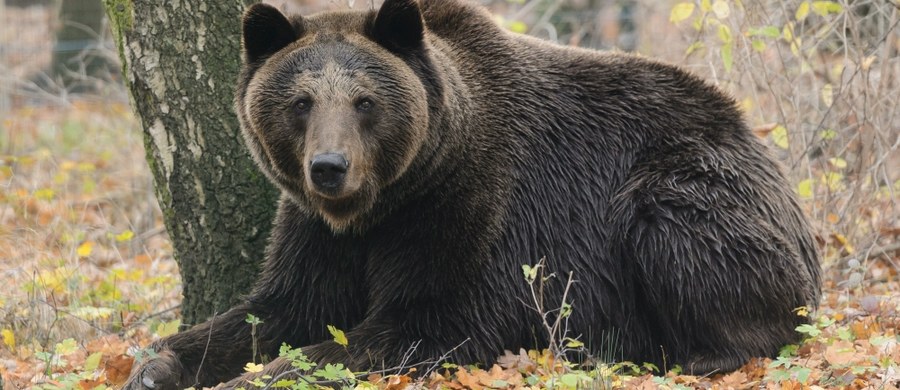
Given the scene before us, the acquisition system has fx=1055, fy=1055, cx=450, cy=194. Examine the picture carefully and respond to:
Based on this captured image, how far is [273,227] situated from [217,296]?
0.56 metres

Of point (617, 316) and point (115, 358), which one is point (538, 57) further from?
point (115, 358)

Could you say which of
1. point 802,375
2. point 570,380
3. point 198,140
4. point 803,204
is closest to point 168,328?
point 198,140

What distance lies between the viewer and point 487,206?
566 centimetres

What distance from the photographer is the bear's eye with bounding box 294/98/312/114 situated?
5.18m

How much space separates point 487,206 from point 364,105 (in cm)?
92

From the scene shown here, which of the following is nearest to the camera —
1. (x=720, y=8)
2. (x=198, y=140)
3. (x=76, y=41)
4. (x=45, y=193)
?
(x=198, y=140)

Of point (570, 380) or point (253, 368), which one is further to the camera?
point (253, 368)

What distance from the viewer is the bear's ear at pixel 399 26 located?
533 cm

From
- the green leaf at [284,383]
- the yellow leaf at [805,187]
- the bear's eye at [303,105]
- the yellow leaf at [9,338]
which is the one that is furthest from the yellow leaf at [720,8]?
the yellow leaf at [9,338]

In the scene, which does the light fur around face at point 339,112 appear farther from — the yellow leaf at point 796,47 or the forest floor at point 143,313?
the yellow leaf at point 796,47

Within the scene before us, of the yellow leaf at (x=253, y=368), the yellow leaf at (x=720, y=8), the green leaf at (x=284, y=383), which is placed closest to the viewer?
the green leaf at (x=284, y=383)

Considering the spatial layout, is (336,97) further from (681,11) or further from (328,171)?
(681,11)

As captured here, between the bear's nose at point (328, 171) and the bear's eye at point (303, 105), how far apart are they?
412 millimetres

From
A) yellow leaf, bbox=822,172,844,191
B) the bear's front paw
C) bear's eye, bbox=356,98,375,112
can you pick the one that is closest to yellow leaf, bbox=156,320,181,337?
the bear's front paw
